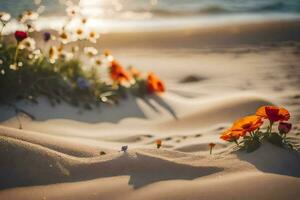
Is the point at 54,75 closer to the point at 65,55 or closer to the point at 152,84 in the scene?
the point at 65,55

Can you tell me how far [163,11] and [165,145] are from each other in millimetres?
15690

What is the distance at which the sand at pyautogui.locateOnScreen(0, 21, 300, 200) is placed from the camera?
272 cm

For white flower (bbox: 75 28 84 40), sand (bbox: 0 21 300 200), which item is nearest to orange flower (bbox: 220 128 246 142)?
sand (bbox: 0 21 300 200)

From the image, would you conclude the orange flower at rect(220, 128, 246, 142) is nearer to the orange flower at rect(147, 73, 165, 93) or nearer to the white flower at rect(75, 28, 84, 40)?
the white flower at rect(75, 28, 84, 40)

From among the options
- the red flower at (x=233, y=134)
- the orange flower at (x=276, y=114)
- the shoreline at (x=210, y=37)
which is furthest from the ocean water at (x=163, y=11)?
the orange flower at (x=276, y=114)

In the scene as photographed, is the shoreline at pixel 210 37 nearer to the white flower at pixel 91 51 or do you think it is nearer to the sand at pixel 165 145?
the sand at pixel 165 145

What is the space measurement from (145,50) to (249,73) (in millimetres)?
3491

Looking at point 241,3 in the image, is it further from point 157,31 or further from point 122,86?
point 122,86

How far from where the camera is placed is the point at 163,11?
19188 millimetres

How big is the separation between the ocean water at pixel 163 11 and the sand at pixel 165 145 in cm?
726

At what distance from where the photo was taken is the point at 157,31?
507 inches

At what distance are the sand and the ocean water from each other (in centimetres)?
726

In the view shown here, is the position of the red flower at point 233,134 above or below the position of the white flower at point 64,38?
below

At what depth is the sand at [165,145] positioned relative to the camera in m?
2.72
